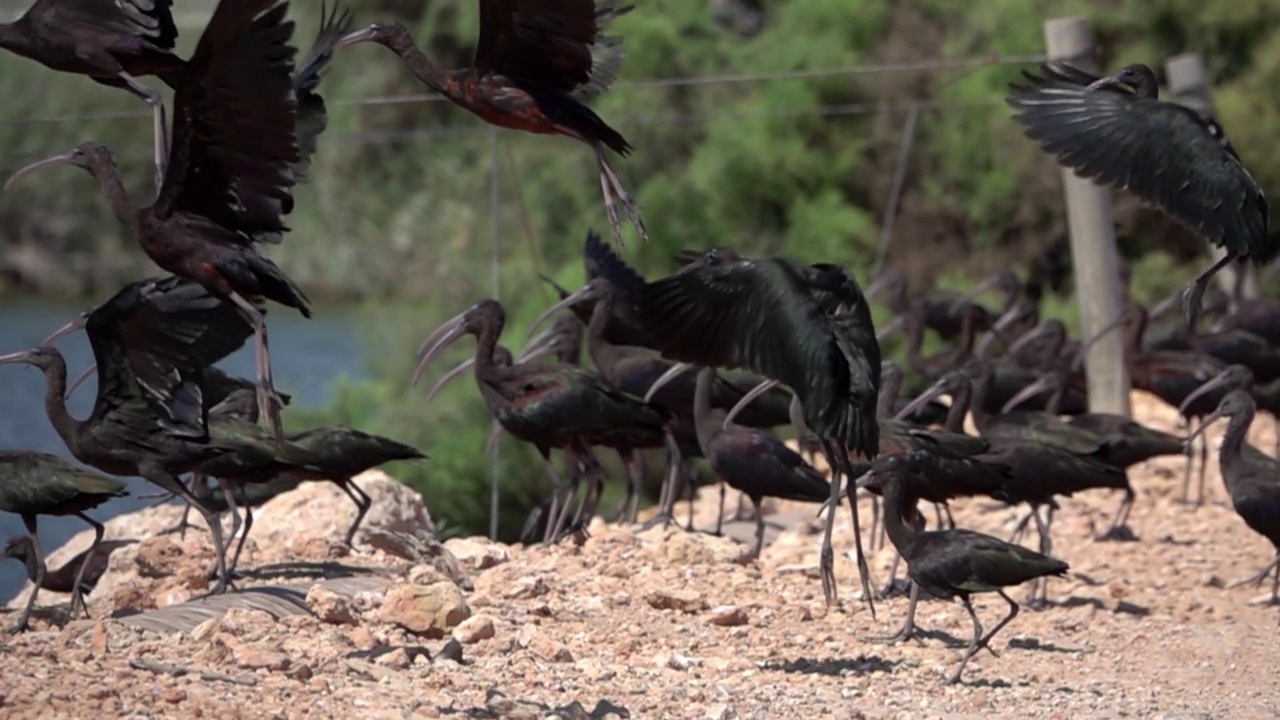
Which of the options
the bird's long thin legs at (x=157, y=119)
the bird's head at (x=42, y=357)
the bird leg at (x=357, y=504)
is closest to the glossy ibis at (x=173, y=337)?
the bird's long thin legs at (x=157, y=119)

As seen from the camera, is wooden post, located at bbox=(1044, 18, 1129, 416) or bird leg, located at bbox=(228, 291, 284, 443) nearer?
bird leg, located at bbox=(228, 291, 284, 443)

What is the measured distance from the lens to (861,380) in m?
7.98

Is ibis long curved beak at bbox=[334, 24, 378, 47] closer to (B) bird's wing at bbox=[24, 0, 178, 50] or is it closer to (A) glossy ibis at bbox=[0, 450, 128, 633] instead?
(B) bird's wing at bbox=[24, 0, 178, 50]

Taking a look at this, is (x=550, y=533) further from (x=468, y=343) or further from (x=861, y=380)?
(x=468, y=343)

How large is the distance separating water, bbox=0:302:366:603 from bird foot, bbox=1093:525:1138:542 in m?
7.54

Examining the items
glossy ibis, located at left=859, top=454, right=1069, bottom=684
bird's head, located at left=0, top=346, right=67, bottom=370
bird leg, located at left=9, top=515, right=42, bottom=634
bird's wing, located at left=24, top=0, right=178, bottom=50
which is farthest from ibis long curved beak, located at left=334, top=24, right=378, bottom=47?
glossy ibis, located at left=859, top=454, right=1069, bottom=684

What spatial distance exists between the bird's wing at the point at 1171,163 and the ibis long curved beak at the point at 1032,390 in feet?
14.7

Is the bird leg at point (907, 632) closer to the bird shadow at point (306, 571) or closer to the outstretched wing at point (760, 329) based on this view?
the outstretched wing at point (760, 329)

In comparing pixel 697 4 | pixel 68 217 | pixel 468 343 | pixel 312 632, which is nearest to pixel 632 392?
pixel 312 632

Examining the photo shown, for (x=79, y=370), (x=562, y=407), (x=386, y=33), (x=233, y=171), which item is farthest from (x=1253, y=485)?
(x=79, y=370)

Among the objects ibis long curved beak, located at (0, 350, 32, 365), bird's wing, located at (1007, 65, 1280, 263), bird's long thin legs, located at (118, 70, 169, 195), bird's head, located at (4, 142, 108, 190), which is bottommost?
ibis long curved beak, located at (0, 350, 32, 365)

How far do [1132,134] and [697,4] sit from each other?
14912 millimetres

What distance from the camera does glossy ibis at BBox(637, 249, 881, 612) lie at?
25.1 feet

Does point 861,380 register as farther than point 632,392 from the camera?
No
